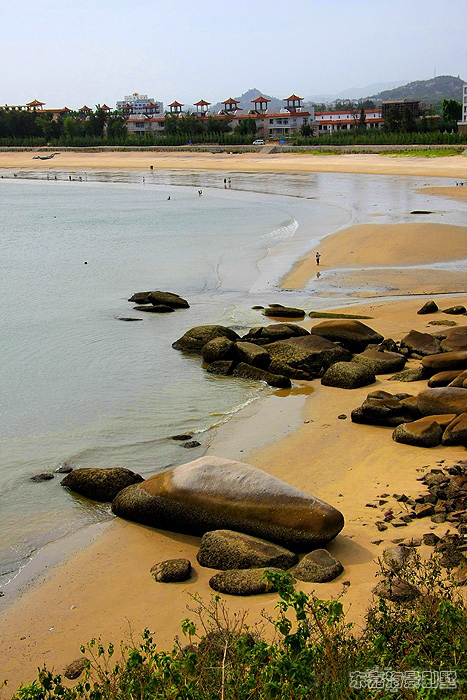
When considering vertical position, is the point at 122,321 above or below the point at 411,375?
below

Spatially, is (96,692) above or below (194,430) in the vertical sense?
above

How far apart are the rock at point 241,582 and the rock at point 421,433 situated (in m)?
4.07

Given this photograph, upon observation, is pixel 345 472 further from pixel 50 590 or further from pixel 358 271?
pixel 358 271

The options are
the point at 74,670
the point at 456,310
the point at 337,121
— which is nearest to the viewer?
the point at 74,670

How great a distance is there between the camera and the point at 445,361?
45.4 feet

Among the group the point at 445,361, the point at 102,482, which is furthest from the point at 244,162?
the point at 102,482

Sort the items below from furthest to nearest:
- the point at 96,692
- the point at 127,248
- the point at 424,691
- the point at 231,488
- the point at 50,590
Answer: the point at 127,248 → the point at 231,488 → the point at 50,590 → the point at 96,692 → the point at 424,691

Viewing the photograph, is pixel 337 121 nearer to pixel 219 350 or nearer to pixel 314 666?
pixel 219 350

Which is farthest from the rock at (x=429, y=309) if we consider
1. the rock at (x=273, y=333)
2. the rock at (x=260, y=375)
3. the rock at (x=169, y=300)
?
the rock at (x=169, y=300)

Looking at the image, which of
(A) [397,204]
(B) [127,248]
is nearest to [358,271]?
(B) [127,248]

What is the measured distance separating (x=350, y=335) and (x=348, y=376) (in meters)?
2.09

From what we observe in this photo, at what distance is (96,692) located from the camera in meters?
4.97

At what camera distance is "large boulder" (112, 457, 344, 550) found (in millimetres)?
8312

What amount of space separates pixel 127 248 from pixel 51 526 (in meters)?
27.3
